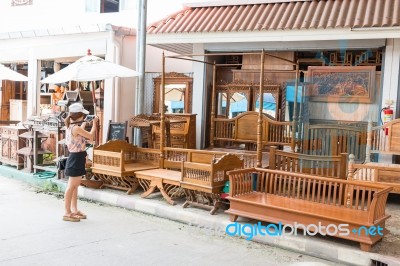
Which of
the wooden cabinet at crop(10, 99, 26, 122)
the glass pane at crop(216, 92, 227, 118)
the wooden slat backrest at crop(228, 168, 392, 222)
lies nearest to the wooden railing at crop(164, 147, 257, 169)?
the wooden slat backrest at crop(228, 168, 392, 222)

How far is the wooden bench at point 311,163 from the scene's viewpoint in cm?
767

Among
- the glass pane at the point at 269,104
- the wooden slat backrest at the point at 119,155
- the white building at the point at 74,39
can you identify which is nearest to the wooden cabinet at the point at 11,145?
the white building at the point at 74,39

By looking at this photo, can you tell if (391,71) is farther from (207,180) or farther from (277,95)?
(207,180)

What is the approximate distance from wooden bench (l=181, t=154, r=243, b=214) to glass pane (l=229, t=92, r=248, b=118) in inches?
134

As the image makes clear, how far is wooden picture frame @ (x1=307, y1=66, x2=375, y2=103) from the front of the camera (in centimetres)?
898

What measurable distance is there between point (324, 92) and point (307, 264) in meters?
4.73

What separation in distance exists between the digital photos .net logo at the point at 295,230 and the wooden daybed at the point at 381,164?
76.7 inches

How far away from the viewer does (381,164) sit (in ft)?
26.9

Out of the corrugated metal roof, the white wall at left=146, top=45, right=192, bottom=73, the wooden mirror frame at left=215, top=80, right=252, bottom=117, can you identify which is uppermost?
the corrugated metal roof

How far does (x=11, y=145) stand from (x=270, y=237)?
26.3 ft

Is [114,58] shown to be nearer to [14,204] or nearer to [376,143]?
[14,204]

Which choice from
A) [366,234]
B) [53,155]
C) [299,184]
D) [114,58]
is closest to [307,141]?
[299,184]

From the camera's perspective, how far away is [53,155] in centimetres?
1244

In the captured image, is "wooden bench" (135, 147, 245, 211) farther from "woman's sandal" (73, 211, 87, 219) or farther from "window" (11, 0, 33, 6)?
"window" (11, 0, 33, 6)
